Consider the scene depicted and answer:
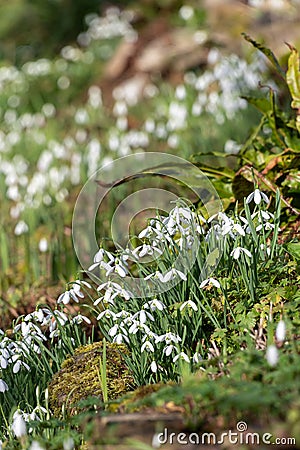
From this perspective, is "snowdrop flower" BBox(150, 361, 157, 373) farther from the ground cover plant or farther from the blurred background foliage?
the blurred background foliage

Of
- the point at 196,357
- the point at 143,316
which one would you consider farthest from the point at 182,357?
the point at 143,316

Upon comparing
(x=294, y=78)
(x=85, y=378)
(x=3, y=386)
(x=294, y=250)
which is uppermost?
(x=294, y=78)

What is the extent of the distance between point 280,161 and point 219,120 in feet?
7.53

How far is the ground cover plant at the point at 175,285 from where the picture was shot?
1.97m

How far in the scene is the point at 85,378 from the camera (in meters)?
2.73

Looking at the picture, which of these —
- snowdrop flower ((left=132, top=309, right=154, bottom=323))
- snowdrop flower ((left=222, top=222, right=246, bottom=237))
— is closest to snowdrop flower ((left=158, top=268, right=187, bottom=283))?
snowdrop flower ((left=132, top=309, right=154, bottom=323))

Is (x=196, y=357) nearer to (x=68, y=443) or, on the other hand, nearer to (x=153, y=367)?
(x=153, y=367)

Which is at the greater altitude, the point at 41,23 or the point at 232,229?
the point at 41,23

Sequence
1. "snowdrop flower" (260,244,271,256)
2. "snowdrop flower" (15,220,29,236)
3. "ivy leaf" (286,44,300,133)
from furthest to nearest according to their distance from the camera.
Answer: "snowdrop flower" (15,220,29,236) < "ivy leaf" (286,44,300,133) < "snowdrop flower" (260,244,271,256)

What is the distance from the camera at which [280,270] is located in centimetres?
278

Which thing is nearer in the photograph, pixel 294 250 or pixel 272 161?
pixel 294 250

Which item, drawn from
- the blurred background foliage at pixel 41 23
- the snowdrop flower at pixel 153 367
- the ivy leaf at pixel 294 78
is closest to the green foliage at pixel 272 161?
the ivy leaf at pixel 294 78

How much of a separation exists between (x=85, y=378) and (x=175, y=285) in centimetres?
52

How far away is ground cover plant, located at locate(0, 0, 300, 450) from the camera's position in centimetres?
197
